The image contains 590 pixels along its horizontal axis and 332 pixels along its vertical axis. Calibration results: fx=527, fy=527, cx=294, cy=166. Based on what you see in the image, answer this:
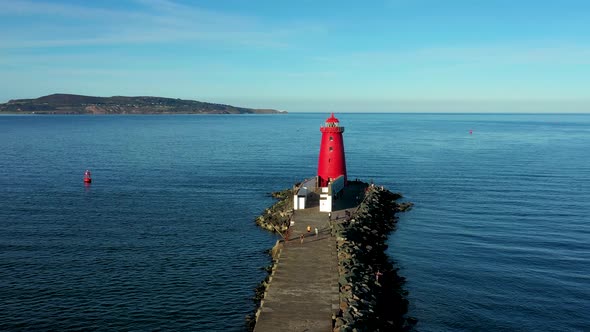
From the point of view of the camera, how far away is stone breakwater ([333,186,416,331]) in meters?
22.0

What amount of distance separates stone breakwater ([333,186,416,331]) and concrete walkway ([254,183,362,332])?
0.53 metres

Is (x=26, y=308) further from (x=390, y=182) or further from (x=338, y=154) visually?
(x=390, y=182)

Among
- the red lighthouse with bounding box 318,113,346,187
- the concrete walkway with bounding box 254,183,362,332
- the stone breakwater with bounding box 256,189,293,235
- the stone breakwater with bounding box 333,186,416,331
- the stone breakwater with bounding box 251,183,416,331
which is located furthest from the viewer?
the red lighthouse with bounding box 318,113,346,187

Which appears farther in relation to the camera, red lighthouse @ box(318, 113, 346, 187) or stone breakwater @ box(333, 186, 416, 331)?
red lighthouse @ box(318, 113, 346, 187)

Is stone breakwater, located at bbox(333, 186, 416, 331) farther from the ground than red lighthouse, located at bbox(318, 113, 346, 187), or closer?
closer

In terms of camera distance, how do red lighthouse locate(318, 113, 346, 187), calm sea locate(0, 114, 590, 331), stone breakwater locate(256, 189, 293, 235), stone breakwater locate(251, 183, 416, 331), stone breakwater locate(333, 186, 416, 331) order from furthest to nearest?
red lighthouse locate(318, 113, 346, 187), stone breakwater locate(256, 189, 293, 235), calm sea locate(0, 114, 590, 331), stone breakwater locate(251, 183, 416, 331), stone breakwater locate(333, 186, 416, 331)

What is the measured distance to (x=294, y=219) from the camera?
118ft

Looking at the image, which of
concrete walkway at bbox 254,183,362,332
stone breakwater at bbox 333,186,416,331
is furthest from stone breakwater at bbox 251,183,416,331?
concrete walkway at bbox 254,183,362,332

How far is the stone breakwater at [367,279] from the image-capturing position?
22.0 m

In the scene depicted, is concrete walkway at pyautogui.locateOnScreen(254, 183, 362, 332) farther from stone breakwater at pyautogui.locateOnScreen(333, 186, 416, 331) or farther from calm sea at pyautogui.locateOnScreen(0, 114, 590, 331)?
calm sea at pyautogui.locateOnScreen(0, 114, 590, 331)

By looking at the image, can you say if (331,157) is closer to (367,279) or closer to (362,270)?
(362,270)

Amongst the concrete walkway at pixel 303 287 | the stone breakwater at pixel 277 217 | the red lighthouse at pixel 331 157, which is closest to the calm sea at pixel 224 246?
the stone breakwater at pixel 277 217

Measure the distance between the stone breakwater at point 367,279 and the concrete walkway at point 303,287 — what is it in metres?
0.53

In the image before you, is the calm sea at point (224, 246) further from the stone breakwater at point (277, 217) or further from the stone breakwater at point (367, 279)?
the stone breakwater at point (277, 217)
